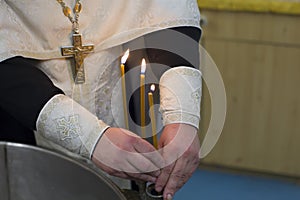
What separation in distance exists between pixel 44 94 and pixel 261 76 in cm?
134

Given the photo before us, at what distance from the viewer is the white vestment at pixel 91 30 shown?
2.89ft

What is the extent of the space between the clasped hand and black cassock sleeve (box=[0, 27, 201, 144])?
0.12 metres

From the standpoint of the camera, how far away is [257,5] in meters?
1.91

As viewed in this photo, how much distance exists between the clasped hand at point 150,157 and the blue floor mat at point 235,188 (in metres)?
1.33

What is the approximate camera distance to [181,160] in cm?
80

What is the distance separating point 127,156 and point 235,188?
59.0 inches

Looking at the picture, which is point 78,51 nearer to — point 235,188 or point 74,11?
point 74,11

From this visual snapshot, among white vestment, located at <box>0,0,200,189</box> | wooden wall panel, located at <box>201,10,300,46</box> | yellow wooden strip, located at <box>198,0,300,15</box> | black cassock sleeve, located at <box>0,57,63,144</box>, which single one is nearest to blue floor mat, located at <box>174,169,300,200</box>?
wooden wall panel, located at <box>201,10,300,46</box>

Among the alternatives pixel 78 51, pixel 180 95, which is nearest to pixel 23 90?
pixel 78 51

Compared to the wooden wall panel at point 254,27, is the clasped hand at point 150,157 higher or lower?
higher

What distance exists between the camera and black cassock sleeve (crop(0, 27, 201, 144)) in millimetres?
825

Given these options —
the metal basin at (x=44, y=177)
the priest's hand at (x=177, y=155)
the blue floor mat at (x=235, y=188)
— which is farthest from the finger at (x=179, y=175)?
the blue floor mat at (x=235, y=188)

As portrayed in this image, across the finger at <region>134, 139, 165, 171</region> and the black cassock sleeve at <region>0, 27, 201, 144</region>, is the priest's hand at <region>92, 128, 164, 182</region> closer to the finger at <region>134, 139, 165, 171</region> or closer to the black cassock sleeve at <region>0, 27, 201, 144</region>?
the finger at <region>134, 139, 165, 171</region>

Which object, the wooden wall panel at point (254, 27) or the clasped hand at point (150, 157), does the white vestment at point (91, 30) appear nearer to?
the clasped hand at point (150, 157)
